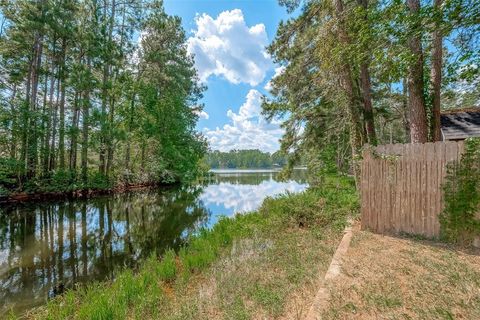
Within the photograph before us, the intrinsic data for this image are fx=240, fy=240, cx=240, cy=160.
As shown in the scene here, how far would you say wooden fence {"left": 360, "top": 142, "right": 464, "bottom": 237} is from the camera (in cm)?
433

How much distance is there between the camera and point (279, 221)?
21.1 feet

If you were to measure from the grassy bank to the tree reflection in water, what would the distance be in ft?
3.07

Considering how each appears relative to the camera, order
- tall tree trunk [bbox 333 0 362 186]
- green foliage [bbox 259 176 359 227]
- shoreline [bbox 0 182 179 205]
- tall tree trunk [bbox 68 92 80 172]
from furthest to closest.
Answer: tall tree trunk [bbox 68 92 80 172], shoreline [bbox 0 182 179 205], tall tree trunk [bbox 333 0 362 186], green foliage [bbox 259 176 359 227]

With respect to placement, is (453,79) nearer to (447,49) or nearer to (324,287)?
(447,49)

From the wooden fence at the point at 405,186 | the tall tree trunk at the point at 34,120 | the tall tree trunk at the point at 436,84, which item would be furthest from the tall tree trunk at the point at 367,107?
the tall tree trunk at the point at 34,120

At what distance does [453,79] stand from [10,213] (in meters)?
15.7

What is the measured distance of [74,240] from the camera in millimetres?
7000

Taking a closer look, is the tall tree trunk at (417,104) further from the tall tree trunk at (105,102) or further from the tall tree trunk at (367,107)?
the tall tree trunk at (105,102)

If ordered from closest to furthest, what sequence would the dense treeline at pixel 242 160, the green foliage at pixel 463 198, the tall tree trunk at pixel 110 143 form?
the green foliage at pixel 463 198, the tall tree trunk at pixel 110 143, the dense treeline at pixel 242 160

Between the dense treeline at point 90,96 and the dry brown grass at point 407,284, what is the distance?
1575cm

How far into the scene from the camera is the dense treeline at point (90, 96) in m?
13.6

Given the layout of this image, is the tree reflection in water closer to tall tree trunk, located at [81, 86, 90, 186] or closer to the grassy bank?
the grassy bank

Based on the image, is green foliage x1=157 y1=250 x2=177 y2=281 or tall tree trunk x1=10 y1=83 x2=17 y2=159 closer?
green foliage x1=157 y1=250 x2=177 y2=281

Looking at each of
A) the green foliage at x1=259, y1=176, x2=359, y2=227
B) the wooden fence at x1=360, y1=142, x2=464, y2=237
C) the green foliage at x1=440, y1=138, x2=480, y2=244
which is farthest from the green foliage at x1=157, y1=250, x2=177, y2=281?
the green foliage at x1=440, y1=138, x2=480, y2=244
